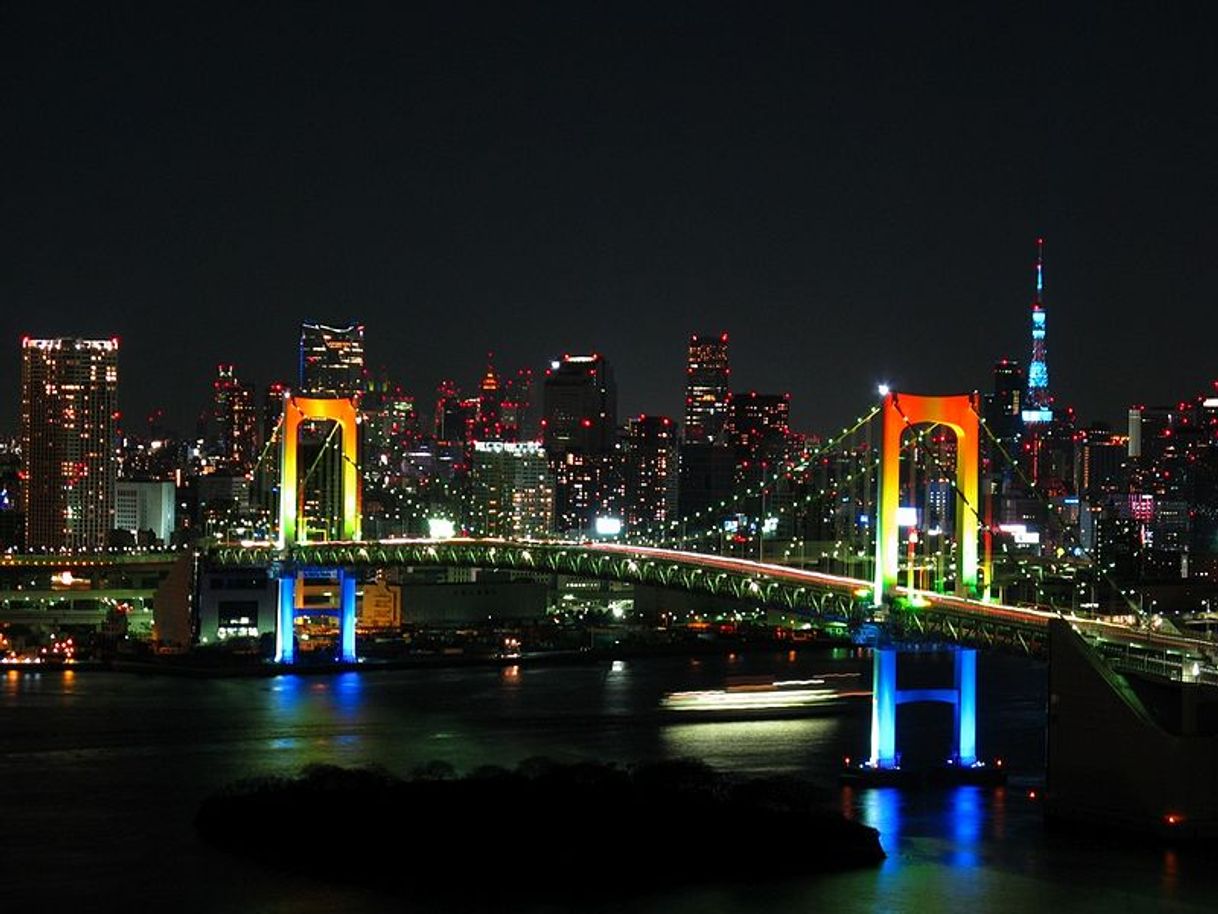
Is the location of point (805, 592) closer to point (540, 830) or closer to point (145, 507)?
point (540, 830)

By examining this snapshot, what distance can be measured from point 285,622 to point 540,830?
21011 millimetres

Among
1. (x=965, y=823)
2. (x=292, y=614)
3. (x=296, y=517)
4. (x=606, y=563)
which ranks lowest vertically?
(x=965, y=823)

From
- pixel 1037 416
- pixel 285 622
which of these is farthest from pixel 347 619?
pixel 1037 416

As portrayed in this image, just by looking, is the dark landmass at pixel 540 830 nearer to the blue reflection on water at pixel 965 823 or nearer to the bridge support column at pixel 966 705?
the blue reflection on water at pixel 965 823

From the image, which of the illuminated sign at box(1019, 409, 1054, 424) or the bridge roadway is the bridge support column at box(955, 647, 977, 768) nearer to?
the bridge roadway

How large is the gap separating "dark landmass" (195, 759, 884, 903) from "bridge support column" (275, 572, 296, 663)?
1808 cm

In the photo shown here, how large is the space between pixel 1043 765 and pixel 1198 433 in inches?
2226

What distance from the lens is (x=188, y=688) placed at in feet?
117

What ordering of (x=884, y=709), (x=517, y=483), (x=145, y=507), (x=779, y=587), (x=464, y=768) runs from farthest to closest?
(x=145, y=507) → (x=517, y=483) → (x=779, y=587) → (x=464, y=768) → (x=884, y=709)

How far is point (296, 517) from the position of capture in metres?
41.2

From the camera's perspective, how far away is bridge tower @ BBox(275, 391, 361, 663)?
39.8m

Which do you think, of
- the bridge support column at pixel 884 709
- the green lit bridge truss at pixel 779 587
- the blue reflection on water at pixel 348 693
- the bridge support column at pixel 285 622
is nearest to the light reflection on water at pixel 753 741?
the bridge support column at pixel 884 709

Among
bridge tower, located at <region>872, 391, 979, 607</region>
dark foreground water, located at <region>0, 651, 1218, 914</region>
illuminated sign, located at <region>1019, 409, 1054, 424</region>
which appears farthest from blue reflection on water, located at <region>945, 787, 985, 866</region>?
illuminated sign, located at <region>1019, 409, 1054, 424</region>

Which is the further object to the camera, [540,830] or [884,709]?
[884,709]
